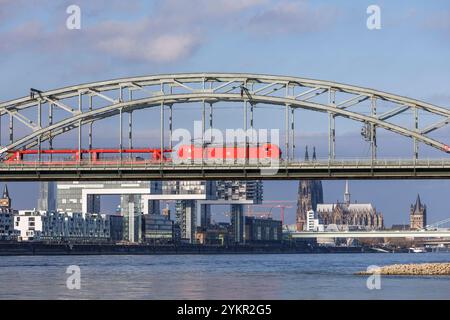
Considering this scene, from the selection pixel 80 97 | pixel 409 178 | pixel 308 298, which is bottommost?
pixel 308 298

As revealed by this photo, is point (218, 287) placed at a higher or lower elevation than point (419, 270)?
lower

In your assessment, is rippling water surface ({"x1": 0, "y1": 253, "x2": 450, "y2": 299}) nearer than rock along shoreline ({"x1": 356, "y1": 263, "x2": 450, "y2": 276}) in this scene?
Yes

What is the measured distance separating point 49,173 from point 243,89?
21.1 m

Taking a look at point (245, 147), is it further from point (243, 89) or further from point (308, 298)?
point (308, 298)

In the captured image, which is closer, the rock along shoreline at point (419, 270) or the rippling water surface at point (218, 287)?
the rippling water surface at point (218, 287)

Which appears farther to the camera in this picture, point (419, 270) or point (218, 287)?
point (419, 270)

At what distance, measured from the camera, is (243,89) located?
106m
